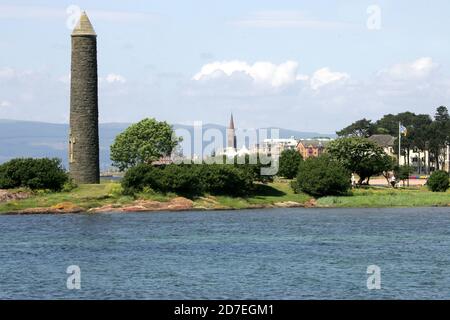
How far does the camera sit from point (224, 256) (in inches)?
2542

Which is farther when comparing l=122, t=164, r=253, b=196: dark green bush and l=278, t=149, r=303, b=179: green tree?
l=278, t=149, r=303, b=179: green tree

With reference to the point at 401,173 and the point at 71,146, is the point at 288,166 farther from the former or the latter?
the point at 71,146

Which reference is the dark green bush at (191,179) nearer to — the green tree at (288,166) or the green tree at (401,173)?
→ the green tree at (288,166)

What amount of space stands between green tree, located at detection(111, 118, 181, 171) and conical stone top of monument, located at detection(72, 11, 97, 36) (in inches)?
2000

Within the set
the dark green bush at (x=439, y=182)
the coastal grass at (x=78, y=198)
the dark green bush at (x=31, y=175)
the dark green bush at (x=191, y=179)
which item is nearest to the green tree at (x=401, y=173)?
the dark green bush at (x=439, y=182)

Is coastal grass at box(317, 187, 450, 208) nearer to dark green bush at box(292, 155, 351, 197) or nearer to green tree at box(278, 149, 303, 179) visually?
dark green bush at box(292, 155, 351, 197)

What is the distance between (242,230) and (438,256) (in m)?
22.4

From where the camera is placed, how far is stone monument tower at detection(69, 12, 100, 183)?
113 metres

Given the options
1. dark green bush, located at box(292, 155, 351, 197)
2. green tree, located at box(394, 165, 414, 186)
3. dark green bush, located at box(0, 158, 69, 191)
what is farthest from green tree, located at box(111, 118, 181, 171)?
dark green bush, located at box(0, 158, 69, 191)

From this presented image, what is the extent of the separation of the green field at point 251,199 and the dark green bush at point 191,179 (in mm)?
977

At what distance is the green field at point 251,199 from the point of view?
355 ft

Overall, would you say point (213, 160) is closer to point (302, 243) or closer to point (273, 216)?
point (273, 216)

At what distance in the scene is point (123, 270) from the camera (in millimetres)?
57562
